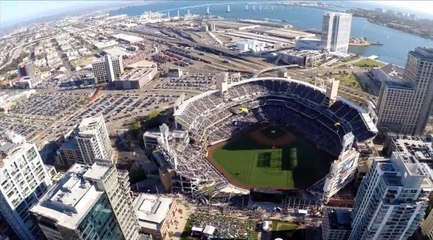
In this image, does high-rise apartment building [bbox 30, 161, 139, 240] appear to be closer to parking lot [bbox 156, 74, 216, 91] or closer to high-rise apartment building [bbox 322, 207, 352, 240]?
high-rise apartment building [bbox 322, 207, 352, 240]

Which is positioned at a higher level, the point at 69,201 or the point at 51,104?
the point at 69,201

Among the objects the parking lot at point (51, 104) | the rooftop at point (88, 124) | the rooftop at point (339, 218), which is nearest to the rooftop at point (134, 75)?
the parking lot at point (51, 104)

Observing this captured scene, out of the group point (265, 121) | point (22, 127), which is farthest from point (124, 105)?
point (265, 121)

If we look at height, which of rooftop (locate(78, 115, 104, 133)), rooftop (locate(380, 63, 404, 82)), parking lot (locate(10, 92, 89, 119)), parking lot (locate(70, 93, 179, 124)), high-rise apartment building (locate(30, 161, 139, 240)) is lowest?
parking lot (locate(10, 92, 89, 119))

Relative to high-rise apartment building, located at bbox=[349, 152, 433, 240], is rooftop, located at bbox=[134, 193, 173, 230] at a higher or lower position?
lower

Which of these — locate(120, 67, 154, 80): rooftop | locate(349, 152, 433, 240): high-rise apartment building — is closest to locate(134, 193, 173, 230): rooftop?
locate(349, 152, 433, 240): high-rise apartment building

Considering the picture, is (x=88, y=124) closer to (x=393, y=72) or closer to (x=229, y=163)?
(x=229, y=163)

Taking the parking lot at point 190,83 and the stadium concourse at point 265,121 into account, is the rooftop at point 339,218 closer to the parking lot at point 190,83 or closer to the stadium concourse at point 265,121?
the stadium concourse at point 265,121
